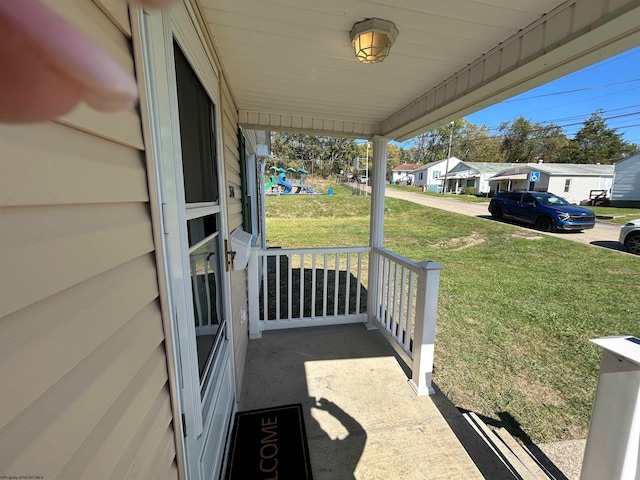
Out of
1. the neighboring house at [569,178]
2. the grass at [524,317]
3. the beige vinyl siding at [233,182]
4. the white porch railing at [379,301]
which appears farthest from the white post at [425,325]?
the neighboring house at [569,178]

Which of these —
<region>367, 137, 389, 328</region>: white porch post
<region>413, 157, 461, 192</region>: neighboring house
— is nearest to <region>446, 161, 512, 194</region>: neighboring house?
<region>413, 157, 461, 192</region>: neighboring house

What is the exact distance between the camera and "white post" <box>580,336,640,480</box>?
98 centimetres

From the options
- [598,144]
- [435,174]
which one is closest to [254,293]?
[435,174]

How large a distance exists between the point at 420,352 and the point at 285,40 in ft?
7.58

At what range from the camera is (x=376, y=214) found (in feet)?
10.5

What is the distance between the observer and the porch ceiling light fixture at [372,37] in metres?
1.30

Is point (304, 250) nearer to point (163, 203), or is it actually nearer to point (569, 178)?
point (163, 203)

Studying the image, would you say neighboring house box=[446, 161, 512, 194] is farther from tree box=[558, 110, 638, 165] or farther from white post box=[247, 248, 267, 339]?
white post box=[247, 248, 267, 339]

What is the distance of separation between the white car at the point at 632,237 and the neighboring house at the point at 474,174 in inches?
813

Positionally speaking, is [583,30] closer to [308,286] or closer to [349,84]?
[349,84]

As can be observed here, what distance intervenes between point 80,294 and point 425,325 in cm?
217

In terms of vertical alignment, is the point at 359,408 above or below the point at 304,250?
below

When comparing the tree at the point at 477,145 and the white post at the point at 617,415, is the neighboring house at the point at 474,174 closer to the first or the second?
the tree at the point at 477,145

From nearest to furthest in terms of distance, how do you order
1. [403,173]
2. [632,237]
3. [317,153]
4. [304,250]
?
1. [304,250]
2. [632,237]
3. [317,153]
4. [403,173]
